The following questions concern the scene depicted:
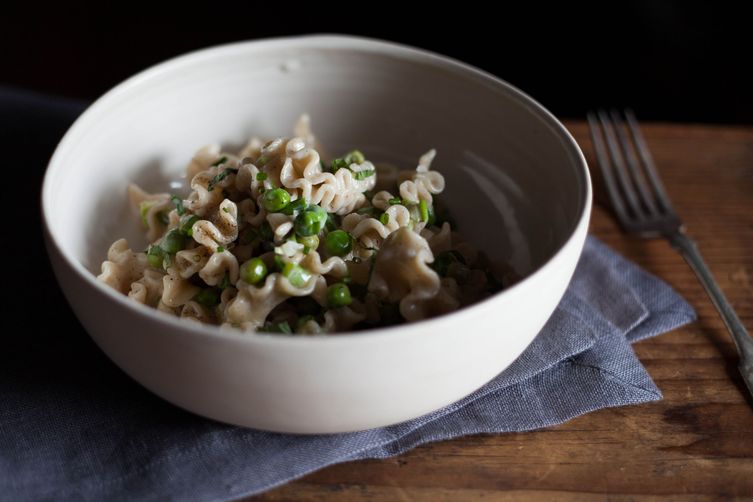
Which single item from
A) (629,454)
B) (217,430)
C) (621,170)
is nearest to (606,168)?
(621,170)

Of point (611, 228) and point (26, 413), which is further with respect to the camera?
point (611, 228)

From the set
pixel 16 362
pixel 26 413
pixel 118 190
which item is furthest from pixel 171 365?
pixel 118 190

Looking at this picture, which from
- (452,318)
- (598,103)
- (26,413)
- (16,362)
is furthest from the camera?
(598,103)

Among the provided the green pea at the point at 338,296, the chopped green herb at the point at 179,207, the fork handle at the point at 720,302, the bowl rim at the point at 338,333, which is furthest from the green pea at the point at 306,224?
the fork handle at the point at 720,302

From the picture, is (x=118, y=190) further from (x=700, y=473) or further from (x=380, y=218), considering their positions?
(x=700, y=473)

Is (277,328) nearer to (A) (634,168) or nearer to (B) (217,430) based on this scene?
(B) (217,430)

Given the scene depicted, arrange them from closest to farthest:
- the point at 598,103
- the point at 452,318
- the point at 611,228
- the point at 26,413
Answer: the point at 452,318, the point at 26,413, the point at 611,228, the point at 598,103
